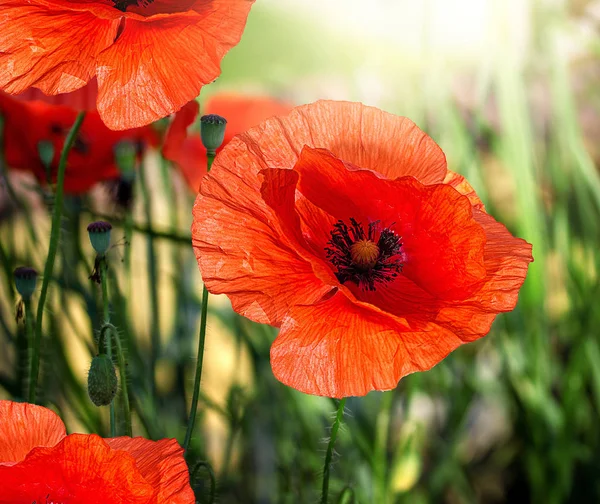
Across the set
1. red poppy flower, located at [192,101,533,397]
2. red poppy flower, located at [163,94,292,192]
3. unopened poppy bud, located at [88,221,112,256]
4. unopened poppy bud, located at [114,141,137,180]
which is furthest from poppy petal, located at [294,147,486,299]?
red poppy flower, located at [163,94,292,192]

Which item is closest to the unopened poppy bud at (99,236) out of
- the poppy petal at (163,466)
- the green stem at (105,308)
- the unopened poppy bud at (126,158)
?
the green stem at (105,308)

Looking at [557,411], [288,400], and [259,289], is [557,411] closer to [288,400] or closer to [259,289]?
[288,400]

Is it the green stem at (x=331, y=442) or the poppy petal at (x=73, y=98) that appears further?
the poppy petal at (x=73, y=98)

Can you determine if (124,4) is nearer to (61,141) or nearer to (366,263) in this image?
(366,263)

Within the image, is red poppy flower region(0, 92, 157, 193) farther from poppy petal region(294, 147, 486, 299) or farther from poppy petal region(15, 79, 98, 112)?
poppy petal region(294, 147, 486, 299)

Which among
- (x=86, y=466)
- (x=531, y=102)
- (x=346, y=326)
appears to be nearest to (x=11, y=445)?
(x=86, y=466)

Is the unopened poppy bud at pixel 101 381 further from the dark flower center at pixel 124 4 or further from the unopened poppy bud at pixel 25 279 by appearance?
the dark flower center at pixel 124 4
